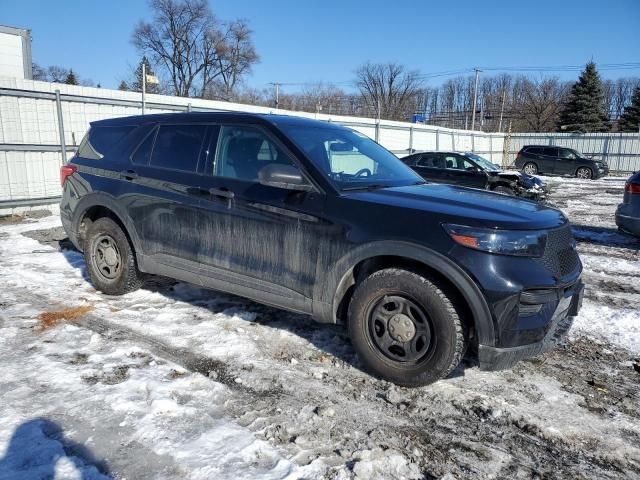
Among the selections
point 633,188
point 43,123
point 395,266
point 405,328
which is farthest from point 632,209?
point 43,123

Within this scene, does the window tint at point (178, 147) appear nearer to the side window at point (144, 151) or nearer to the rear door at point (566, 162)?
the side window at point (144, 151)

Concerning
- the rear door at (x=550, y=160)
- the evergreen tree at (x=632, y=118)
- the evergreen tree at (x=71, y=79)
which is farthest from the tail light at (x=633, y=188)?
the evergreen tree at (x=71, y=79)

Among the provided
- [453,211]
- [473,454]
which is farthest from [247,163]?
[473,454]

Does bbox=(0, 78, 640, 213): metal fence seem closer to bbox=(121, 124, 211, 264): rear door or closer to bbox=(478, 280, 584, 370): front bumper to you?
bbox=(121, 124, 211, 264): rear door

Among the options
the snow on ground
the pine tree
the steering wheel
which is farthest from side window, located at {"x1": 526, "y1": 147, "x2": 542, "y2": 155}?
the pine tree

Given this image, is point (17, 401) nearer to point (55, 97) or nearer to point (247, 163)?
point (247, 163)

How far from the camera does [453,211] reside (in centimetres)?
318

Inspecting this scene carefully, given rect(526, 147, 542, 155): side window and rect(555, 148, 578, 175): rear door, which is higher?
rect(526, 147, 542, 155): side window

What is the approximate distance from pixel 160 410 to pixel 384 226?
1826 mm

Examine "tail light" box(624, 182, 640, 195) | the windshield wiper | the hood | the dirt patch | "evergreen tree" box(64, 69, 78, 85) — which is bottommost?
the dirt patch

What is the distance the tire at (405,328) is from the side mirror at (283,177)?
851mm

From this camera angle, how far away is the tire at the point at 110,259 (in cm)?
486

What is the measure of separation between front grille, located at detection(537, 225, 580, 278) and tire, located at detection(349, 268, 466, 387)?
0.69m

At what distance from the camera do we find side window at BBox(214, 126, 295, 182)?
3.86 m
